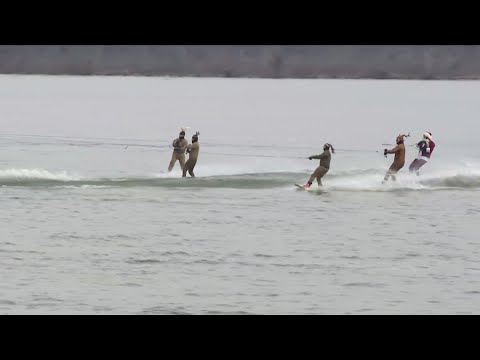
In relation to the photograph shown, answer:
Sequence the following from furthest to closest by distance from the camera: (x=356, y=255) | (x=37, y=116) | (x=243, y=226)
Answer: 1. (x=37, y=116)
2. (x=243, y=226)
3. (x=356, y=255)

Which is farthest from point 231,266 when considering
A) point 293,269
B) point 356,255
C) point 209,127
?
point 209,127

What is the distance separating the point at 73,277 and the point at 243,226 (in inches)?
429

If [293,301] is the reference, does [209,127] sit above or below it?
above

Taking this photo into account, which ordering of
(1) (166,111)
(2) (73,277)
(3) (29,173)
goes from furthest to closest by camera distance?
(1) (166,111)
(3) (29,173)
(2) (73,277)

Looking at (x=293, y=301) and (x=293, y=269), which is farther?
(x=293, y=269)

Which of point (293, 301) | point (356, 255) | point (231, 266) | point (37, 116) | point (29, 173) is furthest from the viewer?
point (37, 116)

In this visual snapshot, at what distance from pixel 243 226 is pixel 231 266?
312 inches

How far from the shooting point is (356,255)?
3569cm

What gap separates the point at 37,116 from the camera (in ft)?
431

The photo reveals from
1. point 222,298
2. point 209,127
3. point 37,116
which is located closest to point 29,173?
point 222,298

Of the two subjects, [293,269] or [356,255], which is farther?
[356,255]

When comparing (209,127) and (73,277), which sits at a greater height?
(209,127)

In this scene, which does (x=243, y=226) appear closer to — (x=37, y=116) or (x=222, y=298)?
(x=222, y=298)

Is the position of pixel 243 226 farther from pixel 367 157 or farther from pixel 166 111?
pixel 166 111
